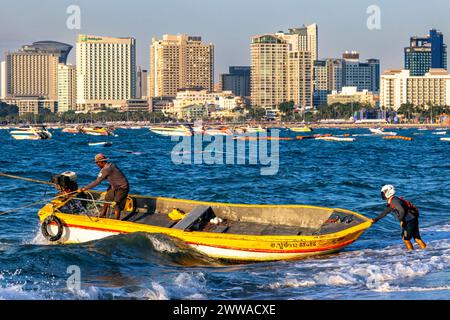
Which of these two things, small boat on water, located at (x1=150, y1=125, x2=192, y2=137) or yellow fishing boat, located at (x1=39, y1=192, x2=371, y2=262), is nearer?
yellow fishing boat, located at (x1=39, y1=192, x2=371, y2=262)

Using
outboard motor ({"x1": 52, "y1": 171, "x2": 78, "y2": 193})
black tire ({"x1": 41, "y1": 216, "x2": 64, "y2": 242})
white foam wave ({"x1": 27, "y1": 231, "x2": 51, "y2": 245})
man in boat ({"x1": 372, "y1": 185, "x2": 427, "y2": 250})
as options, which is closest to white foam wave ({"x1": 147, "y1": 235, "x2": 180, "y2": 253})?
black tire ({"x1": 41, "y1": 216, "x2": 64, "y2": 242})

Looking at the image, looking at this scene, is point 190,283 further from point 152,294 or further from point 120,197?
point 120,197

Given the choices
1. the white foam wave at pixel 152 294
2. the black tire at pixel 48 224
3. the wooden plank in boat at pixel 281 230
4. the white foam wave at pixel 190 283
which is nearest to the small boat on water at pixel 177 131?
the wooden plank in boat at pixel 281 230

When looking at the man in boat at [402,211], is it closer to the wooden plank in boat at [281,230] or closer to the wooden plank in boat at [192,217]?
the wooden plank in boat at [281,230]

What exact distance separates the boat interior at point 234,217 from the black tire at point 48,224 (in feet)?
2.83

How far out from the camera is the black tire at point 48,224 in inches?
727

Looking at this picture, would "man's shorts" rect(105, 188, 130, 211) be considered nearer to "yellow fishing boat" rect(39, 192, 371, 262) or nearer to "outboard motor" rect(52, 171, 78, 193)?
"yellow fishing boat" rect(39, 192, 371, 262)

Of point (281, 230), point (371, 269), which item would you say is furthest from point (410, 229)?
point (281, 230)

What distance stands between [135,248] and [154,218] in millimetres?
2511

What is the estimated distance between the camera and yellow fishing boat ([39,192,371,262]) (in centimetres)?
1744
